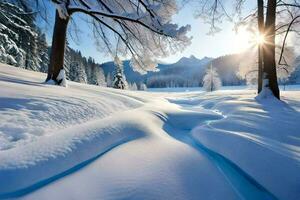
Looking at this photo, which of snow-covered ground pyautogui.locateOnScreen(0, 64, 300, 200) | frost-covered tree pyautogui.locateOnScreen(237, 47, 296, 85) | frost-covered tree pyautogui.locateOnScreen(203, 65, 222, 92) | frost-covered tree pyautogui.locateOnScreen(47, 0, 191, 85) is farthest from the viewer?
frost-covered tree pyautogui.locateOnScreen(203, 65, 222, 92)

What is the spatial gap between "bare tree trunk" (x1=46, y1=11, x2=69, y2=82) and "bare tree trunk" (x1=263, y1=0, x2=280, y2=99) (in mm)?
6510

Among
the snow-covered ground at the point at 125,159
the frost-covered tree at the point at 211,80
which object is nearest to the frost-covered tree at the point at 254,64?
the snow-covered ground at the point at 125,159

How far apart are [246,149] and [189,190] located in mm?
1337

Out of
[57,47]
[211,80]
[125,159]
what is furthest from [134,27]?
[211,80]

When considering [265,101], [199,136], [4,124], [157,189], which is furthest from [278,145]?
[265,101]

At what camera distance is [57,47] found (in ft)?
26.3

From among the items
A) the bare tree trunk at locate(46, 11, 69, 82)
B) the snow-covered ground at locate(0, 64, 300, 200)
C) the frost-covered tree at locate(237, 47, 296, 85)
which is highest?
the frost-covered tree at locate(237, 47, 296, 85)

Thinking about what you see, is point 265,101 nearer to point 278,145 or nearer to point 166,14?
point 166,14

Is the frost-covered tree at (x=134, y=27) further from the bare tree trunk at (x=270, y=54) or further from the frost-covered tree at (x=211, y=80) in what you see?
the frost-covered tree at (x=211, y=80)

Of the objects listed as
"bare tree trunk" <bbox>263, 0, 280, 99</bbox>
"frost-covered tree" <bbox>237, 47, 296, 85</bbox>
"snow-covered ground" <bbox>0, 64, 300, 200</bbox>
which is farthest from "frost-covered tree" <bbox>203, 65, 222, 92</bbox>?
"snow-covered ground" <bbox>0, 64, 300, 200</bbox>

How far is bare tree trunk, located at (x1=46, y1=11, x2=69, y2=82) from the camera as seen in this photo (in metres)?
7.95

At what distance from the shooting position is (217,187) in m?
2.47

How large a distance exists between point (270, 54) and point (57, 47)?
22.3 ft

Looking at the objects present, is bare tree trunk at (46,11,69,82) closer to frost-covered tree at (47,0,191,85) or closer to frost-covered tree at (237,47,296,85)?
frost-covered tree at (47,0,191,85)
